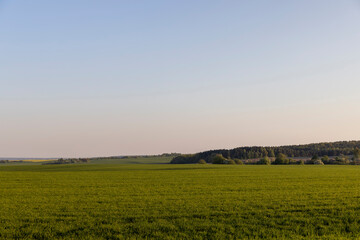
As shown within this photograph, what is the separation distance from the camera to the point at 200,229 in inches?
517

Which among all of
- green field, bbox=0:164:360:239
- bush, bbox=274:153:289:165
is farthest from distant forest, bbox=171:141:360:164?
green field, bbox=0:164:360:239

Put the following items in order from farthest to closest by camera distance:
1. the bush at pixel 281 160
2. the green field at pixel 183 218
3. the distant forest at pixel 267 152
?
the distant forest at pixel 267 152
the bush at pixel 281 160
the green field at pixel 183 218

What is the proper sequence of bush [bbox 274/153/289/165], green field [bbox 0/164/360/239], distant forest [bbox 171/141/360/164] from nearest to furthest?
green field [bbox 0/164/360/239] < bush [bbox 274/153/289/165] < distant forest [bbox 171/141/360/164]

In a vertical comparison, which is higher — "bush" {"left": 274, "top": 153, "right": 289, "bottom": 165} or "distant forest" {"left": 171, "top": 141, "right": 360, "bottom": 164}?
"distant forest" {"left": 171, "top": 141, "right": 360, "bottom": 164}

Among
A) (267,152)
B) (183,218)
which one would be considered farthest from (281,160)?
(183,218)

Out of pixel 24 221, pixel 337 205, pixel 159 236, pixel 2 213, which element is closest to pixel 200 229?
pixel 159 236

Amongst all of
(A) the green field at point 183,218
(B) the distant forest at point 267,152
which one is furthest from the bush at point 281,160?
(A) the green field at point 183,218

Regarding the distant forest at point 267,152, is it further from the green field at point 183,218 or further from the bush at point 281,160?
the green field at point 183,218

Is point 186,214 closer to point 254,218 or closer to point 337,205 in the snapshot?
point 254,218

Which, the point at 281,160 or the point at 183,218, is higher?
the point at 183,218

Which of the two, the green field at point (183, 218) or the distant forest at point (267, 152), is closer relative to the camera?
the green field at point (183, 218)

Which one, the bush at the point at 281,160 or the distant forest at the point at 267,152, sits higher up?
the distant forest at the point at 267,152

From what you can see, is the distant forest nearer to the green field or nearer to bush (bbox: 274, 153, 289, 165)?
bush (bbox: 274, 153, 289, 165)

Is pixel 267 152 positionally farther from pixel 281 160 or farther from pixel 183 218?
pixel 183 218
